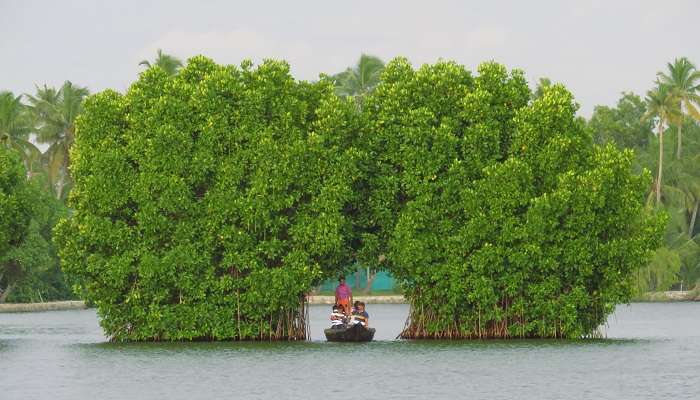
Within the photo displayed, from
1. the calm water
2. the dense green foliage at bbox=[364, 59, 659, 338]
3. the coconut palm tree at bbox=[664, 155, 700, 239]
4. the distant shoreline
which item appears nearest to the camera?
the calm water

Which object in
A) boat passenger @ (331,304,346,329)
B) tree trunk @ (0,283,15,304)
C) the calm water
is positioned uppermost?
tree trunk @ (0,283,15,304)

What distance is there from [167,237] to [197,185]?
5.84 ft

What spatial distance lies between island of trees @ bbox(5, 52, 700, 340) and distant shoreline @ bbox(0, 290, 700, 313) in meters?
38.7

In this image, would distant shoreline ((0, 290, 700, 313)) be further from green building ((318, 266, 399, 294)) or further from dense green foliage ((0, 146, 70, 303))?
green building ((318, 266, 399, 294))

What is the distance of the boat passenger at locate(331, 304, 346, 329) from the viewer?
42.4m

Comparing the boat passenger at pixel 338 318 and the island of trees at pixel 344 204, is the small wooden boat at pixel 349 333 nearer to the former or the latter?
the boat passenger at pixel 338 318

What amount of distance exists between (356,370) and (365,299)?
192ft

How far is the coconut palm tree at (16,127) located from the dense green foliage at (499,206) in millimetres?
44044

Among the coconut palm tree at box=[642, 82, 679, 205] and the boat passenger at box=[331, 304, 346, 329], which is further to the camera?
the coconut palm tree at box=[642, 82, 679, 205]

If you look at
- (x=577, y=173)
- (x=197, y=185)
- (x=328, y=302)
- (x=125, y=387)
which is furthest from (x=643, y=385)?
(x=328, y=302)

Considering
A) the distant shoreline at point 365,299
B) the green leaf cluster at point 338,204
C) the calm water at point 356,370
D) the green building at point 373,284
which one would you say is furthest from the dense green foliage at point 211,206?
the green building at point 373,284

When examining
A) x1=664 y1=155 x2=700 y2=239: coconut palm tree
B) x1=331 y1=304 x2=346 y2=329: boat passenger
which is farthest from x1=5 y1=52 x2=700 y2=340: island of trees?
x1=664 y1=155 x2=700 y2=239: coconut palm tree

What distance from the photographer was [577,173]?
40312 mm

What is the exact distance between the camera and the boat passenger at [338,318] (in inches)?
1668
